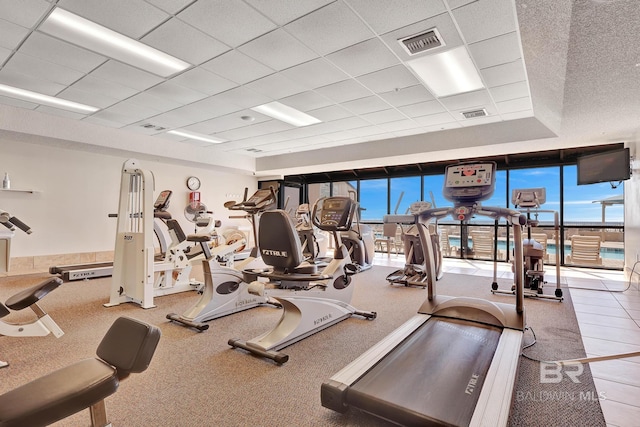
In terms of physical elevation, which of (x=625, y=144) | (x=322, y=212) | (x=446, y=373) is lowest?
(x=446, y=373)

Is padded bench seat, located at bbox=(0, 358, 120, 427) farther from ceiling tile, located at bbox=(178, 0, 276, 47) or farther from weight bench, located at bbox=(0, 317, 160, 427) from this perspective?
ceiling tile, located at bbox=(178, 0, 276, 47)

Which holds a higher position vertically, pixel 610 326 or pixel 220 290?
pixel 220 290

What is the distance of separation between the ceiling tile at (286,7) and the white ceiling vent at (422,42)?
3.21 ft

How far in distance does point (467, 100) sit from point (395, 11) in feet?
8.61

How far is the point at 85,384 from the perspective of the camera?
955 millimetres

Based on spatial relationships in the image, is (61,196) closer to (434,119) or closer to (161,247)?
(161,247)

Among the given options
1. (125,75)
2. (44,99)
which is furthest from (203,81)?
(44,99)

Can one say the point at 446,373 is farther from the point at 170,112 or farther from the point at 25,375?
the point at 170,112

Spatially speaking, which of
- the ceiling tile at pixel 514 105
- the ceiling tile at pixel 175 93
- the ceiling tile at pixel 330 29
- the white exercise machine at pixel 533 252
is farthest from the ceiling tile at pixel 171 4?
the white exercise machine at pixel 533 252

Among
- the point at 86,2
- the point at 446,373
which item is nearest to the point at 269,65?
the point at 86,2

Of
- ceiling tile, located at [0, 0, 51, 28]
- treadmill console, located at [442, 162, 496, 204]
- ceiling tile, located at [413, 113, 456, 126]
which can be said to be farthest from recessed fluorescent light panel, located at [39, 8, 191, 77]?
ceiling tile, located at [413, 113, 456, 126]

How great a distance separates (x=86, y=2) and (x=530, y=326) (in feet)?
16.3

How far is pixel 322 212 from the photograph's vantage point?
355 cm

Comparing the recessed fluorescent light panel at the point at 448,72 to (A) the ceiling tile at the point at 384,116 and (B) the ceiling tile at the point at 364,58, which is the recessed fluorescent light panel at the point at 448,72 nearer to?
(B) the ceiling tile at the point at 364,58
